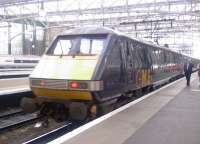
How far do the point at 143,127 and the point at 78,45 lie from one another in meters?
3.46

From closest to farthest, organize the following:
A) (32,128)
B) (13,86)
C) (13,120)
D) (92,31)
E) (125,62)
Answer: (92,31), (32,128), (125,62), (13,120), (13,86)

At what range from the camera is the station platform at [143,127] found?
7.25m

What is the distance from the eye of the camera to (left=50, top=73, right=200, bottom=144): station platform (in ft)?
23.8

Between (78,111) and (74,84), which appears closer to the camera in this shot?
(78,111)

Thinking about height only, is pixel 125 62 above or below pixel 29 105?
above

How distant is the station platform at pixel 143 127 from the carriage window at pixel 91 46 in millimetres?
1817

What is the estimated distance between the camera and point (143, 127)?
852 cm

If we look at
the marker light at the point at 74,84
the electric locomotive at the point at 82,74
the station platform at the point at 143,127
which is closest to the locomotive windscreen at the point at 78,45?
the electric locomotive at the point at 82,74

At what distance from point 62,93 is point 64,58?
3.54ft

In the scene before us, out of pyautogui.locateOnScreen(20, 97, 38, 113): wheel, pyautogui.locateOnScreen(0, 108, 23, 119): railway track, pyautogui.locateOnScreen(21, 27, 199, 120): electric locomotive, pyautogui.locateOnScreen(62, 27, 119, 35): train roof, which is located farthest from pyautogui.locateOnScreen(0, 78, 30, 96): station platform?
pyautogui.locateOnScreen(62, 27, 119, 35): train roof

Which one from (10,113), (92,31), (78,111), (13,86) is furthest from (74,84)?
(13,86)

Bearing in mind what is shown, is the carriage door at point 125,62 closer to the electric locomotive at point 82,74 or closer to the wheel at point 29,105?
the electric locomotive at point 82,74

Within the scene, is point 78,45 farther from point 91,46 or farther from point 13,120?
point 13,120

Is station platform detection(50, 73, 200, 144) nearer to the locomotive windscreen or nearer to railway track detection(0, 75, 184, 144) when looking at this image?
railway track detection(0, 75, 184, 144)
